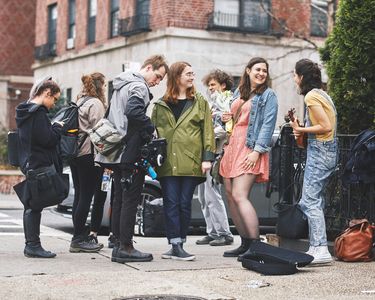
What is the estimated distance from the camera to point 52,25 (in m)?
33.4

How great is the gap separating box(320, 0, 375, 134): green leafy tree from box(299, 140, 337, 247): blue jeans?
947mm

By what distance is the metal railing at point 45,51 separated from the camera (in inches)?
1296

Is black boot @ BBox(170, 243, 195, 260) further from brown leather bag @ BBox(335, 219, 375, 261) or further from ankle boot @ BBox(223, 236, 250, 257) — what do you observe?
brown leather bag @ BBox(335, 219, 375, 261)

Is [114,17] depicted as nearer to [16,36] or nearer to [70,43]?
[70,43]

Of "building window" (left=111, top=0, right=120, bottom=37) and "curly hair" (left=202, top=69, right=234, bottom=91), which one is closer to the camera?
"curly hair" (left=202, top=69, right=234, bottom=91)

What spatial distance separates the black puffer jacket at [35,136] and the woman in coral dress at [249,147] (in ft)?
5.86

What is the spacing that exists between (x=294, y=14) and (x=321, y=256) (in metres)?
20.1

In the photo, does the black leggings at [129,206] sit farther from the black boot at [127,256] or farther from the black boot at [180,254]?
the black boot at [180,254]

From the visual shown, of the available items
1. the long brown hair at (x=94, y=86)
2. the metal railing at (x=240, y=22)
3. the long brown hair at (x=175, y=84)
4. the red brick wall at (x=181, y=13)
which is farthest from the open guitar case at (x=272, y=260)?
the metal railing at (x=240, y=22)

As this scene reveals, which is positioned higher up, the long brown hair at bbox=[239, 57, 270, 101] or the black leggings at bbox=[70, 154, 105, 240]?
the long brown hair at bbox=[239, 57, 270, 101]

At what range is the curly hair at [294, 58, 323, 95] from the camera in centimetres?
811

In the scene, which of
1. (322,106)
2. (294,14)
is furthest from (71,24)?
(322,106)

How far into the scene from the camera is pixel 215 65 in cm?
2564

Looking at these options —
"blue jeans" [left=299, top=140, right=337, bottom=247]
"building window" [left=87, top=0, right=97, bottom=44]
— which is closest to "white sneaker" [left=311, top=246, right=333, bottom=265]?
"blue jeans" [left=299, top=140, right=337, bottom=247]
